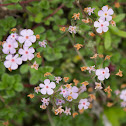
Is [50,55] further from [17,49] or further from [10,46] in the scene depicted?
[10,46]

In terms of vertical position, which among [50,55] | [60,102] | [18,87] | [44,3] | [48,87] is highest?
[44,3]

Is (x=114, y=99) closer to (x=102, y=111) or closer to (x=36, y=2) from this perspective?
(x=102, y=111)

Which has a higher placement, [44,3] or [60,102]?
[44,3]

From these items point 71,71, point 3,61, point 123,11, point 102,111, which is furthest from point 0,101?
point 123,11

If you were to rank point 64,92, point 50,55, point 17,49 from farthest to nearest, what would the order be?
point 50,55 → point 64,92 → point 17,49

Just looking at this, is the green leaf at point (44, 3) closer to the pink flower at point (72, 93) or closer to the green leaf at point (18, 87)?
the green leaf at point (18, 87)

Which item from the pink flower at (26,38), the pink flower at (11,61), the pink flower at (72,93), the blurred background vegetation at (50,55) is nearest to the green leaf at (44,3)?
the blurred background vegetation at (50,55)

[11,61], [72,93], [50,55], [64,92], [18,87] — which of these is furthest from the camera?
[50,55]

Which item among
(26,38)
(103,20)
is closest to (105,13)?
(103,20)

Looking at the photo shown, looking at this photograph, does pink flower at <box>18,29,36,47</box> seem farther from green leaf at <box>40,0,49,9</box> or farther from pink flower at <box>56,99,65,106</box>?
green leaf at <box>40,0,49,9</box>
